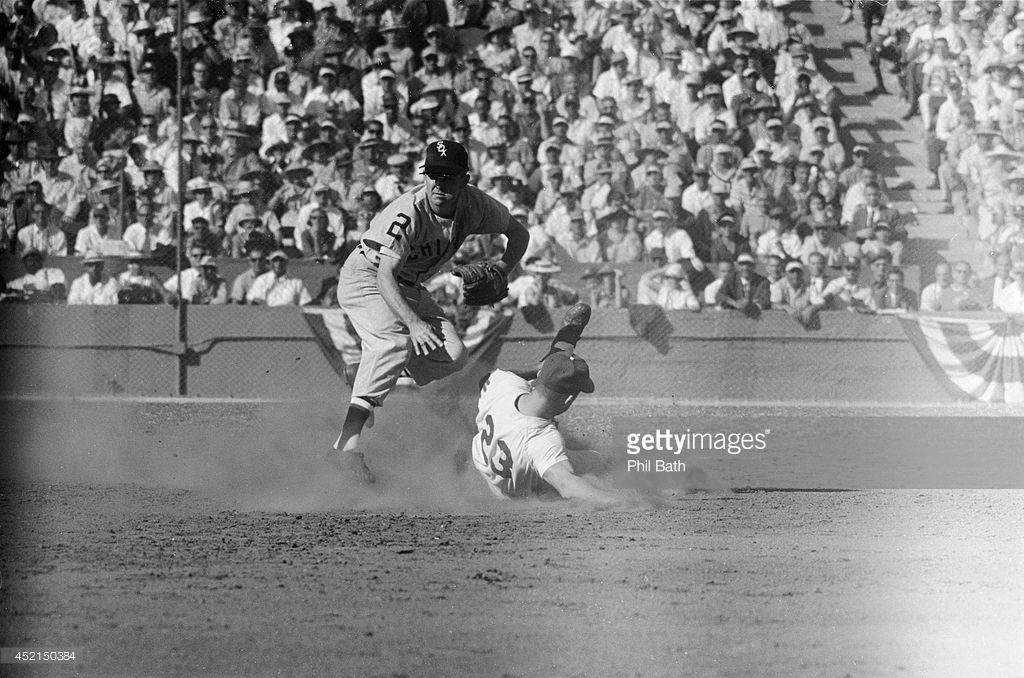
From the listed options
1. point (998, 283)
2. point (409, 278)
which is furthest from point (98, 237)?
point (998, 283)

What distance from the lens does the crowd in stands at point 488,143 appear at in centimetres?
1104

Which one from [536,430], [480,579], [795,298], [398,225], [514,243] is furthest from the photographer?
[795,298]

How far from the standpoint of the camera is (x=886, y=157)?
1210cm

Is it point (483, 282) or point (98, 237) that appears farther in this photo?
point (98, 237)

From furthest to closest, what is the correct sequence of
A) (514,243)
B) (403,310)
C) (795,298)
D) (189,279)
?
(795,298) → (189,279) → (514,243) → (403,310)

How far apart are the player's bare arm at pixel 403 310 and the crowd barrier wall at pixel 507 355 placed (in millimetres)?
4415

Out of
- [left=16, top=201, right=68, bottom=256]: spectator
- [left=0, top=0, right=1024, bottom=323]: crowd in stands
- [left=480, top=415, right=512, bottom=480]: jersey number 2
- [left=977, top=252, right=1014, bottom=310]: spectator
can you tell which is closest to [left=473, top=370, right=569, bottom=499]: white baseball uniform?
[left=480, top=415, right=512, bottom=480]: jersey number 2

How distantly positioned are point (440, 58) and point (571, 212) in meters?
2.03

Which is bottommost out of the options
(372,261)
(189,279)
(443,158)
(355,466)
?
(355,466)

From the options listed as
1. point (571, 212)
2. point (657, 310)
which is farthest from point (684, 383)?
point (571, 212)

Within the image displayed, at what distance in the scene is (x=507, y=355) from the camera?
11.2 m

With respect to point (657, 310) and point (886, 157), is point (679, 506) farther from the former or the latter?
point (886, 157)

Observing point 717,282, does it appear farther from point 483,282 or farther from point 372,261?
point 372,261

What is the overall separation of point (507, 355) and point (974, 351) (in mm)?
4213
